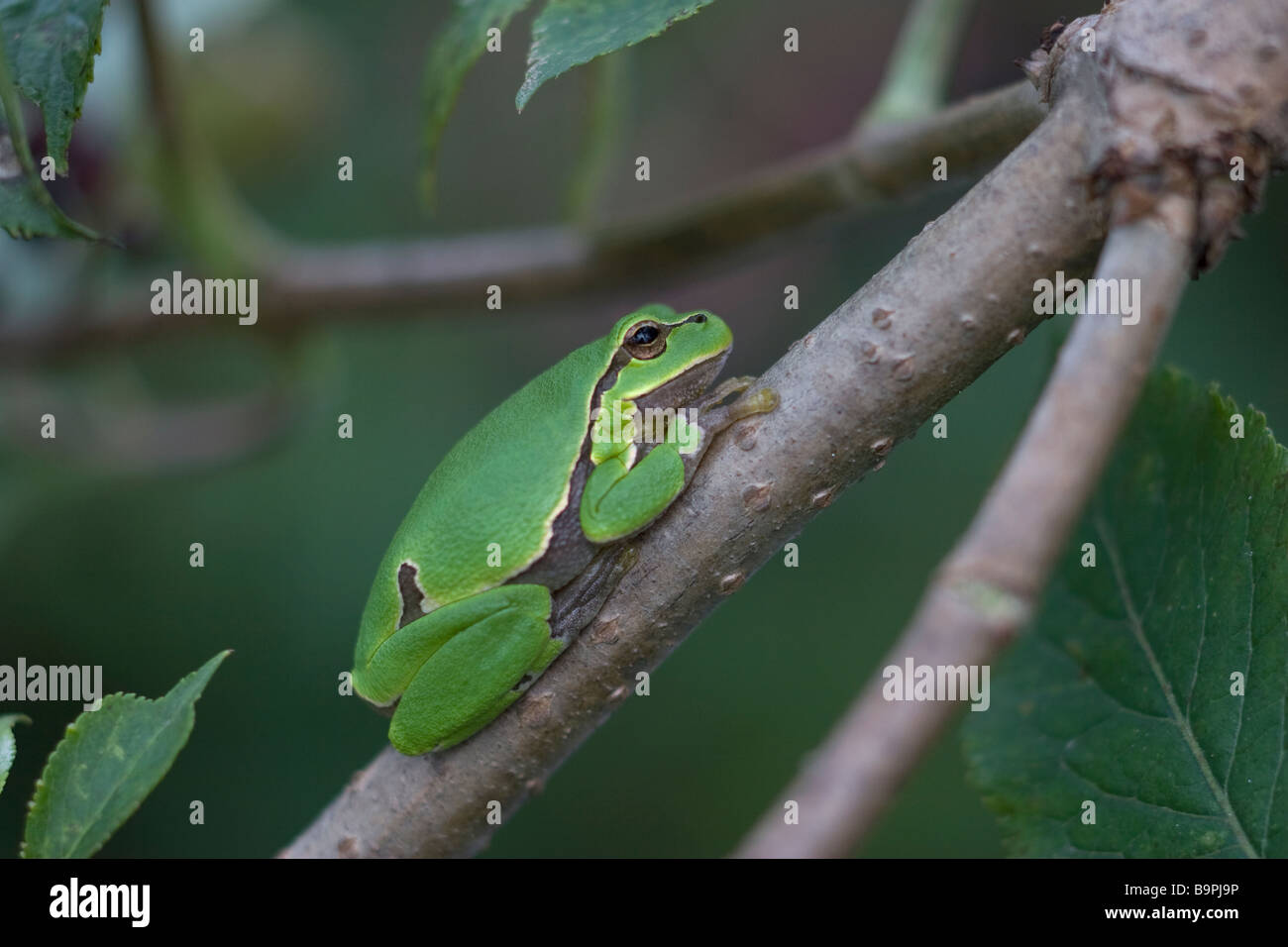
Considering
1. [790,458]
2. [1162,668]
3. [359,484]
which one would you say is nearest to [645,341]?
[790,458]

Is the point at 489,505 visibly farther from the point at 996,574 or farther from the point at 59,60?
the point at 996,574

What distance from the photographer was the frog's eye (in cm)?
201

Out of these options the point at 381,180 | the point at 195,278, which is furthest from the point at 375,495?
the point at 381,180

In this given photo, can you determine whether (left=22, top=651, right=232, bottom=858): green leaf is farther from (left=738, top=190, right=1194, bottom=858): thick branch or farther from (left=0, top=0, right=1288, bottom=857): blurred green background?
(left=0, top=0, right=1288, bottom=857): blurred green background

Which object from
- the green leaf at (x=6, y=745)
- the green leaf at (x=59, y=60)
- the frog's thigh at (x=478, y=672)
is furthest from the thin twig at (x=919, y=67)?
the green leaf at (x=6, y=745)

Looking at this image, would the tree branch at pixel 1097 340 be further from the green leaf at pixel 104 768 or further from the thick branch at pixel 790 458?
the green leaf at pixel 104 768

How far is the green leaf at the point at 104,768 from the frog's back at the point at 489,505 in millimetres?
534

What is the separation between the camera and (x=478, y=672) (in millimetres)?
1655

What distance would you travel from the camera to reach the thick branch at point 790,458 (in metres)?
1.20

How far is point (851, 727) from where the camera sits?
75 centimetres

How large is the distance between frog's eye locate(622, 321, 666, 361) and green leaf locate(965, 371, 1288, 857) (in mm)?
788

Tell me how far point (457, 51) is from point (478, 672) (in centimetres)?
89

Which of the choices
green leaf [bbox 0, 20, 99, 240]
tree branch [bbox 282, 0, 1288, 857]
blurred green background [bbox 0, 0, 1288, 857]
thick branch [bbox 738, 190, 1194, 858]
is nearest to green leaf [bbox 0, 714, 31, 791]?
tree branch [bbox 282, 0, 1288, 857]

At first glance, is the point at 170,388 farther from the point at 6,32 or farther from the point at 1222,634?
the point at 1222,634
